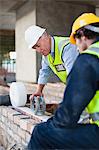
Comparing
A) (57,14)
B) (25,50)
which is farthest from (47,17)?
(25,50)

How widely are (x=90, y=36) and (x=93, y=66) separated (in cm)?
20

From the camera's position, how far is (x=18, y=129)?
10.1 feet

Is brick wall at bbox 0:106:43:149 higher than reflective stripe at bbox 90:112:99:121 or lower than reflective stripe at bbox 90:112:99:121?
lower

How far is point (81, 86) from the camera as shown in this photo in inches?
55.2

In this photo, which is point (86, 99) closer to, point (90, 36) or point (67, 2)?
point (90, 36)

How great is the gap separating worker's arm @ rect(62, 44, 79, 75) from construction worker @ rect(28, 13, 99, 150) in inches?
26.8

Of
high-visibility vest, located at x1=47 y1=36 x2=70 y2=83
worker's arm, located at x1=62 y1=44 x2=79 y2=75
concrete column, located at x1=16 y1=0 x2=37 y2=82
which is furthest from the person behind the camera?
concrete column, located at x1=16 y1=0 x2=37 y2=82

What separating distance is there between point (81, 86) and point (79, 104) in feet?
0.28

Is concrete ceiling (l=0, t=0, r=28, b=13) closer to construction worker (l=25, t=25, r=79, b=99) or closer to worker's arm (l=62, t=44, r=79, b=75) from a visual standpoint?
construction worker (l=25, t=25, r=79, b=99)

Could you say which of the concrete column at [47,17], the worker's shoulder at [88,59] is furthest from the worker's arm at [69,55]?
the concrete column at [47,17]

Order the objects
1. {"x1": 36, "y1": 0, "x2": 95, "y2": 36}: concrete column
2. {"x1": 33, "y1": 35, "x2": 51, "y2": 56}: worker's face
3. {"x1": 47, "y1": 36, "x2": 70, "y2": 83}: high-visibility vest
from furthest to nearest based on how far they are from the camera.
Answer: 1. {"x1": 36, "y1": 0, "x2": 95, "y2": 36}: concrete column
2. {"x1": 47, "y1": 36, "x2": 70, "y2": 83}: high-visibility vest
3. {"x1": 33, "y1": 35, "x2": 51, "y2": 56}: worker's face

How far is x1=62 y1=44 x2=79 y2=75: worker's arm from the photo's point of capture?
7.80ft

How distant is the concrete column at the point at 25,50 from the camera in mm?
8516

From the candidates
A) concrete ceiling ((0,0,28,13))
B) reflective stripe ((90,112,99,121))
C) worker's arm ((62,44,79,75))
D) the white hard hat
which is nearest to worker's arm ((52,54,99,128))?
reflective stripe ((90,112,99,121))
